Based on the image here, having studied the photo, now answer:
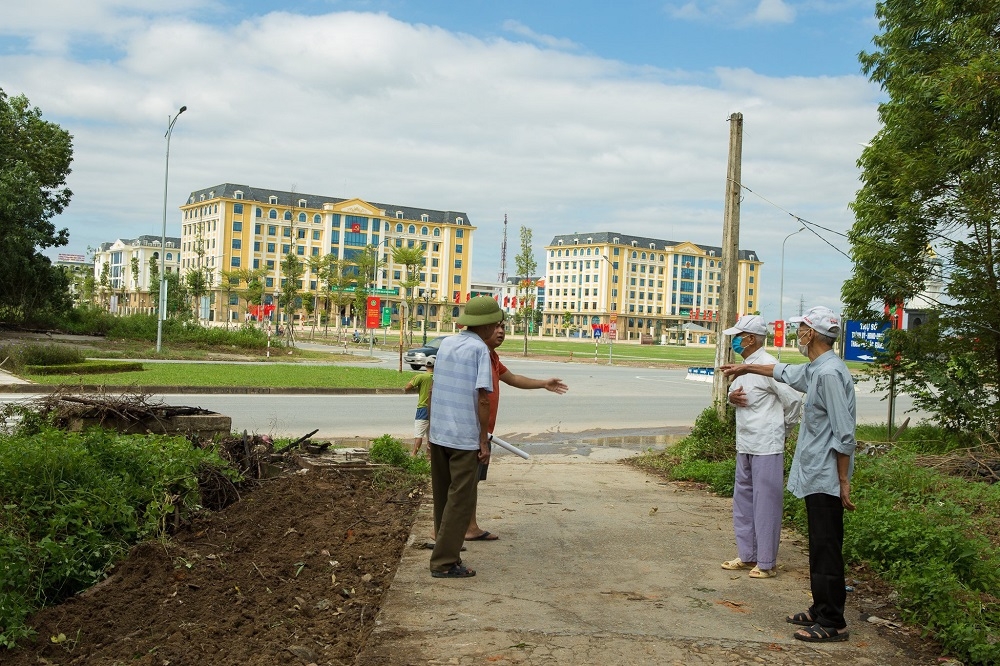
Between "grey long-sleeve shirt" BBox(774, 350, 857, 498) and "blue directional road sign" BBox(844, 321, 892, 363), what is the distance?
7910 millimetres

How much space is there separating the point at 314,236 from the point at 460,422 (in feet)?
416

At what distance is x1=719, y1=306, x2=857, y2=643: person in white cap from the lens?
187 inches

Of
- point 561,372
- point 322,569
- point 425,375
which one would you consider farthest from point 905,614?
point 561,372

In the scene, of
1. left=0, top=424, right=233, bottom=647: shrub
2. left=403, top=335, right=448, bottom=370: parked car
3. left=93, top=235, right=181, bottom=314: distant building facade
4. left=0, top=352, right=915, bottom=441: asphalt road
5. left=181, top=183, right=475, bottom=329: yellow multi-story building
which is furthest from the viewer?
left=93, top=235, right=181, bottom=314: distant building facade

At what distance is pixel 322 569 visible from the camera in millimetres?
5645

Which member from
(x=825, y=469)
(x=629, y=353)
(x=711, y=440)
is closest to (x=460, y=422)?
(x=825, y=469)

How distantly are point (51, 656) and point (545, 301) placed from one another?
17876cm

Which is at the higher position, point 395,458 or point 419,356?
point 419,356

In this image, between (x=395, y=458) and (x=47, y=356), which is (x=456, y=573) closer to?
(x=395, y=458)

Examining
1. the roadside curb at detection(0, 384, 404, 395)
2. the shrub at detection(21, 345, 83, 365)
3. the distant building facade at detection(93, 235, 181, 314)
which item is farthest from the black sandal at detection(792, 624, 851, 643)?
the distant building facade at detection(93, 235, 181, 314)

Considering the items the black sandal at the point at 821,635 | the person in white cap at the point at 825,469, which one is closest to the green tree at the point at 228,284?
the person in white cap at the point at 825,469

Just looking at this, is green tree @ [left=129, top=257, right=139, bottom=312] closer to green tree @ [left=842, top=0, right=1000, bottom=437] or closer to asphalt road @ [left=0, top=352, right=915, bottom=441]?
asphalt road @ [left=0, top=352, right=915, bottom=441]

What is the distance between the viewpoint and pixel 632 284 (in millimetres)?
167250

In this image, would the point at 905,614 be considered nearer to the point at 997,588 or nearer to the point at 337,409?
the point at 997,588
